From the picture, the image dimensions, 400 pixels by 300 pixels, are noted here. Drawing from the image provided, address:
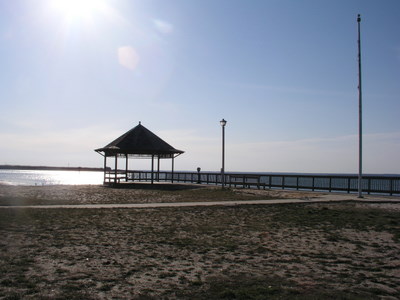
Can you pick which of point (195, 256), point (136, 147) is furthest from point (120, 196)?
point (195, 256)

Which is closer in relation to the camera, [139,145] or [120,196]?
[120,196]

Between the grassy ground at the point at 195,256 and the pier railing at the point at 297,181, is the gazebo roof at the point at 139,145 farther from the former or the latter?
the grassy ground at the point at 195,256

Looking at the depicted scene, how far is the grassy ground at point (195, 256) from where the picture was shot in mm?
5203

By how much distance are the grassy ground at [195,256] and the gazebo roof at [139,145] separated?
1759 cm

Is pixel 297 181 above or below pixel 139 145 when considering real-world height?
below

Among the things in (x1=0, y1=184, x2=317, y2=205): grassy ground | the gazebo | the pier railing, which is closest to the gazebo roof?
the gazebo

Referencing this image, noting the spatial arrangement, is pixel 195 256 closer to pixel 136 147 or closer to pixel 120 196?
pixel 120 196

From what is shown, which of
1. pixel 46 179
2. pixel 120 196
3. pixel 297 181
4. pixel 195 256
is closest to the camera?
pixel 195 256

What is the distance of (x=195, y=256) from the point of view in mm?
7098

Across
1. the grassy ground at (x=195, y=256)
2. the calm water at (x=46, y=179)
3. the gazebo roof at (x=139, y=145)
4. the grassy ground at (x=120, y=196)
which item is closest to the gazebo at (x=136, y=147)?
the gazebo roof at (x=139, y=145)

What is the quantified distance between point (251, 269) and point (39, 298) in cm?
319

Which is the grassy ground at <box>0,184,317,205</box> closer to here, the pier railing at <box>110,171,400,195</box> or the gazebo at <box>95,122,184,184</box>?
the pier railing at <box>110,171,400,195</box>

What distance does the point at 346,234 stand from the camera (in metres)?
9.57

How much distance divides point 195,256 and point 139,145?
77.7ft
